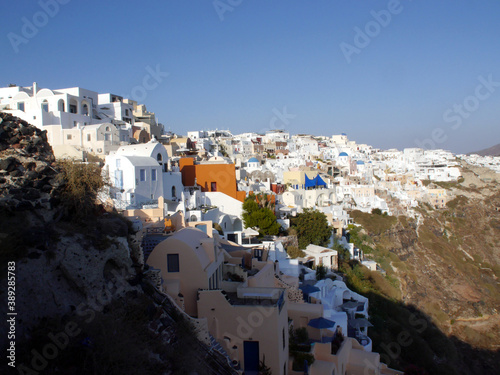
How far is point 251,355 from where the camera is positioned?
10.1 metres

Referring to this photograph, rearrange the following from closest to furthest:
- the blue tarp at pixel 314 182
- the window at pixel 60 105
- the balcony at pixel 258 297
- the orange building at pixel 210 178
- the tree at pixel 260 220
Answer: the balcony at pixel 258 297, the tree at pixel 260 220, the orange building at pixel 210 178, the window at pixel 60 105, the blue tarp at pixel 314 182

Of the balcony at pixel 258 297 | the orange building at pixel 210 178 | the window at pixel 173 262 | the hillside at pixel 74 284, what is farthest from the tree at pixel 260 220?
the hillside at pixel 74 284

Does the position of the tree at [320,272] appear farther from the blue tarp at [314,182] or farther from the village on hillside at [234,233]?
the blue tarp at [314,182]

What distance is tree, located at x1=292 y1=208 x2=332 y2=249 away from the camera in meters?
28.9

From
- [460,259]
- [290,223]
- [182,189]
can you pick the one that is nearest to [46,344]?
[182,189]

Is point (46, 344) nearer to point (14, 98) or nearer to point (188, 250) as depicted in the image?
point (188, 250)

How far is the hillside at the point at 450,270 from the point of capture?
32.2 meters

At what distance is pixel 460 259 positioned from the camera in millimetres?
47219

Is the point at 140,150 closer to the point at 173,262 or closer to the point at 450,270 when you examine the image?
the point at 173,262

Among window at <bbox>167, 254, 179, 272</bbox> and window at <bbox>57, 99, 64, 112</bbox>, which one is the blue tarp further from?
window at <bbox>167, 254, 179, 272</bbox>

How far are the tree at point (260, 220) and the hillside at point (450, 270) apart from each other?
11.5 m

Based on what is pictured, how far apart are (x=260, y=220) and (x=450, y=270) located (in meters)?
29.2

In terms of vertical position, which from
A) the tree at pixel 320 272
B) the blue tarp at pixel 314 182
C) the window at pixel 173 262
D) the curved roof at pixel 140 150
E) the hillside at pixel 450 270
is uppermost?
the curved roof at pixel 140 150

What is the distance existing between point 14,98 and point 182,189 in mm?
17559
